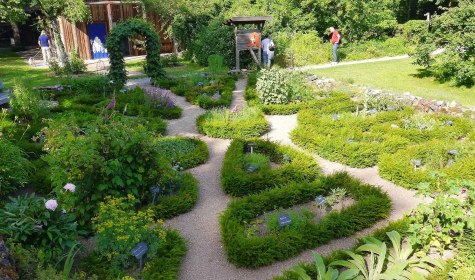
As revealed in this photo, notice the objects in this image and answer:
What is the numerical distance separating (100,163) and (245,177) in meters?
2.28

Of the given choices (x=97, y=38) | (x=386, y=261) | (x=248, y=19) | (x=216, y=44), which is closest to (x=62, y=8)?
(x=97, y=38)

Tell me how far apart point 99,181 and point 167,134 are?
13.1ft

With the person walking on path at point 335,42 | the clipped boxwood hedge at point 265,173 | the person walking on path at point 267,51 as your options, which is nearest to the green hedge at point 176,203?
the clipped boxwood hedge at point 265,173

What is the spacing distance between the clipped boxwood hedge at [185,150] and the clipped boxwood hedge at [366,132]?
2.03 meters

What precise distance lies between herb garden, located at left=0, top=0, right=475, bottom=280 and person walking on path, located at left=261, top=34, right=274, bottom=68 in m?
3.01

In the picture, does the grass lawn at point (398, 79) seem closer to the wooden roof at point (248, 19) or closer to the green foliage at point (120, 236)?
the wooden roof at point (248, 19)

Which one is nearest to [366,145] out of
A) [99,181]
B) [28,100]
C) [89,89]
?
[99,181]

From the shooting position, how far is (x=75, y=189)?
16.5 ft

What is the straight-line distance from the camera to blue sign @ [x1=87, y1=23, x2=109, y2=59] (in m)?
22.1

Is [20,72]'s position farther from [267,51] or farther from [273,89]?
[273,89]

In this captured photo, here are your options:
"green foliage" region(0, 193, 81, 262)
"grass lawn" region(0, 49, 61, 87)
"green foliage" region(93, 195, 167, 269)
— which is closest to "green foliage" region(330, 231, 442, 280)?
"green foliage" region(93, 195, 167, 269)

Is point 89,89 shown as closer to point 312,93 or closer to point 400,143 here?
point 312,93

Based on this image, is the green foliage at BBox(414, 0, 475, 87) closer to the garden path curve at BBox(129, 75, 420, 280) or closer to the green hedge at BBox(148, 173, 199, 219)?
the garden path curve at BBox(129, 75, 420, 280)

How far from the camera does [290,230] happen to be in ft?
16.4
